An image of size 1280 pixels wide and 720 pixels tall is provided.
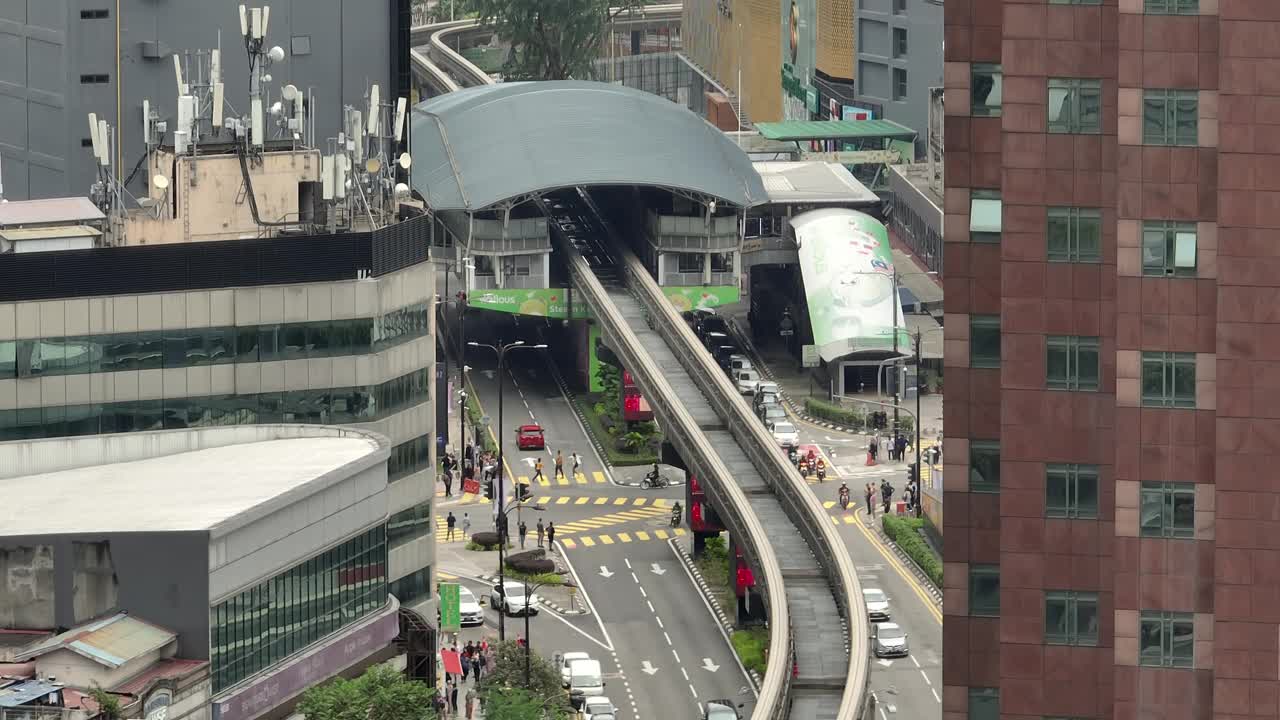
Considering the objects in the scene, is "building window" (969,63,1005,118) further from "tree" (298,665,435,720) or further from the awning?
"tree" (298,665,435,720)

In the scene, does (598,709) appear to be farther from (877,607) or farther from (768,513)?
(768,513)

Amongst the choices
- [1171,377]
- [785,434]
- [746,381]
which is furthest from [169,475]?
[746,381]

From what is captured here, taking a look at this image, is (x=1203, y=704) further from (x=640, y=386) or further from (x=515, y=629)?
(x=640, y=386)

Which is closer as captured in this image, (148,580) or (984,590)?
(148,580)

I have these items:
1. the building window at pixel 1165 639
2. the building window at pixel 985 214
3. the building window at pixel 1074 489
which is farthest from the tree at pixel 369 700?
the building window at pixel 1165 639

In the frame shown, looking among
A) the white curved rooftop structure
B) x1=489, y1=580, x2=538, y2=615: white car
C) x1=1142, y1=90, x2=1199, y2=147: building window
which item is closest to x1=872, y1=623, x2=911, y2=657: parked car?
x1=489, y1=580, x2=538, y2=615: white car

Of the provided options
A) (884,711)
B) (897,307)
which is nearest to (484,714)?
(884,711)
